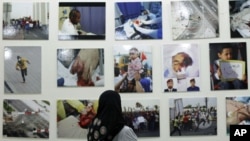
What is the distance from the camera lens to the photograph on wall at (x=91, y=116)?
8.24 feet

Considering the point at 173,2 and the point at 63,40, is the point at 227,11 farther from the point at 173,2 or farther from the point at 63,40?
the point at 63,40

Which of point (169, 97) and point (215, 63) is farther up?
point (215, 63)

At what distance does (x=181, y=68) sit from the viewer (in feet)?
8.32

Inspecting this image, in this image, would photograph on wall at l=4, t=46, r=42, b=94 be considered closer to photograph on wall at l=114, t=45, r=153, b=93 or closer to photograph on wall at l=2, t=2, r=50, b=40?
photograph on wall at l=2, t=2, r=50, b=40

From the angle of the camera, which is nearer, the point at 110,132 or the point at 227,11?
the point at 110,132

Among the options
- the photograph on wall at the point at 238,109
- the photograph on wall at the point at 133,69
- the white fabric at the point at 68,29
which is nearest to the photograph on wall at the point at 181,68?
A: the photograph on wall at the point at 133,69

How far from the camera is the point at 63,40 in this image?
2.58 m

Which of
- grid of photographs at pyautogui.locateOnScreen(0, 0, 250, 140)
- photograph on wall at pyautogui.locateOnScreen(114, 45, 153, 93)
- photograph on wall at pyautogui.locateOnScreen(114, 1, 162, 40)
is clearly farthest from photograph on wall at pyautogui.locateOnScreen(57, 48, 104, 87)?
photograph on wall at pyautogui.locateOnScreen(114, 1, 162, 40)

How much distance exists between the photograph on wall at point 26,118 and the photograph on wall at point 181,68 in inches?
37.2

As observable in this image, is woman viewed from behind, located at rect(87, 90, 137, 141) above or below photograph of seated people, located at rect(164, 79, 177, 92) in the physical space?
below

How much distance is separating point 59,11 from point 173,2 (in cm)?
89

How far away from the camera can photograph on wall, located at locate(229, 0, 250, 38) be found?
99.9 inches

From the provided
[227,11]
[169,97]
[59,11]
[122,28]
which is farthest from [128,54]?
[227,11]

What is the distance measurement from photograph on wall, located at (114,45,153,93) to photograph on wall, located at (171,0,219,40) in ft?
0.93
